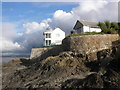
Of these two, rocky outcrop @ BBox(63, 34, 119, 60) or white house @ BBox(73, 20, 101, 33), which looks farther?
white house @ BBox(73, 20, 101, 33)

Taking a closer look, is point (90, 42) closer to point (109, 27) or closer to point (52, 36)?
point (109, 27)

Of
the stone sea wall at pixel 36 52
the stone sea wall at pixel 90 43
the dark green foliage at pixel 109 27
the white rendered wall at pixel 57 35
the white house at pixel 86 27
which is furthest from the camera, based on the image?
the white rendered wall at pixel 57 35

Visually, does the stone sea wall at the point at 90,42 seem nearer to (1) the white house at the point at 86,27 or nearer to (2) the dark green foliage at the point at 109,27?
(2) the dark green foliage at the point at 109,27

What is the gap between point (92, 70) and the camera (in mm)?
19750

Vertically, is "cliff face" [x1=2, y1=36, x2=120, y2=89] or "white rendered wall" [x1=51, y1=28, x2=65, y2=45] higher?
"white rendered wall" [x1=51, y1=28, x2=65, y2=45]

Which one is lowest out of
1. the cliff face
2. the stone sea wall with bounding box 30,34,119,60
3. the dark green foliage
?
the cliff face

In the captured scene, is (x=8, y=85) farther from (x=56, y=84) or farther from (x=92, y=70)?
(x=92, y=70)

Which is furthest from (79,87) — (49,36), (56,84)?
(49,36)

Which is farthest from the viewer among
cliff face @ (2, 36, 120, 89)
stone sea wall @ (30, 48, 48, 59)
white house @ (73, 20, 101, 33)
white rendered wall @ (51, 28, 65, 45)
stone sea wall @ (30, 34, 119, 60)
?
white rendered wall @ (51, 28, 65, 45)

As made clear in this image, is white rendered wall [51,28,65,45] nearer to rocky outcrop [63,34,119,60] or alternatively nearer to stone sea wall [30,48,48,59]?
stone sea wall [30,48,48,59]

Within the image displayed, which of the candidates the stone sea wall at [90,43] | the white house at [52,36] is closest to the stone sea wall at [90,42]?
the stone sea wall at [90,43]

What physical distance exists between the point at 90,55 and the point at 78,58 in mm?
1237

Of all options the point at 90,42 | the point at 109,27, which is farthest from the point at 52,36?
the point at 90,42

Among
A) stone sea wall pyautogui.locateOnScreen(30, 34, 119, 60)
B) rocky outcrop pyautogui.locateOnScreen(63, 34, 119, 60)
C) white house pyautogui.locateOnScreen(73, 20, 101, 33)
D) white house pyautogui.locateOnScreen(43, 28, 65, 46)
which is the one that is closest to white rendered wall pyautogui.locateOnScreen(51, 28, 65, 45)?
white house pyautogui.locateOnScreen(43, 28, 65, 46)
